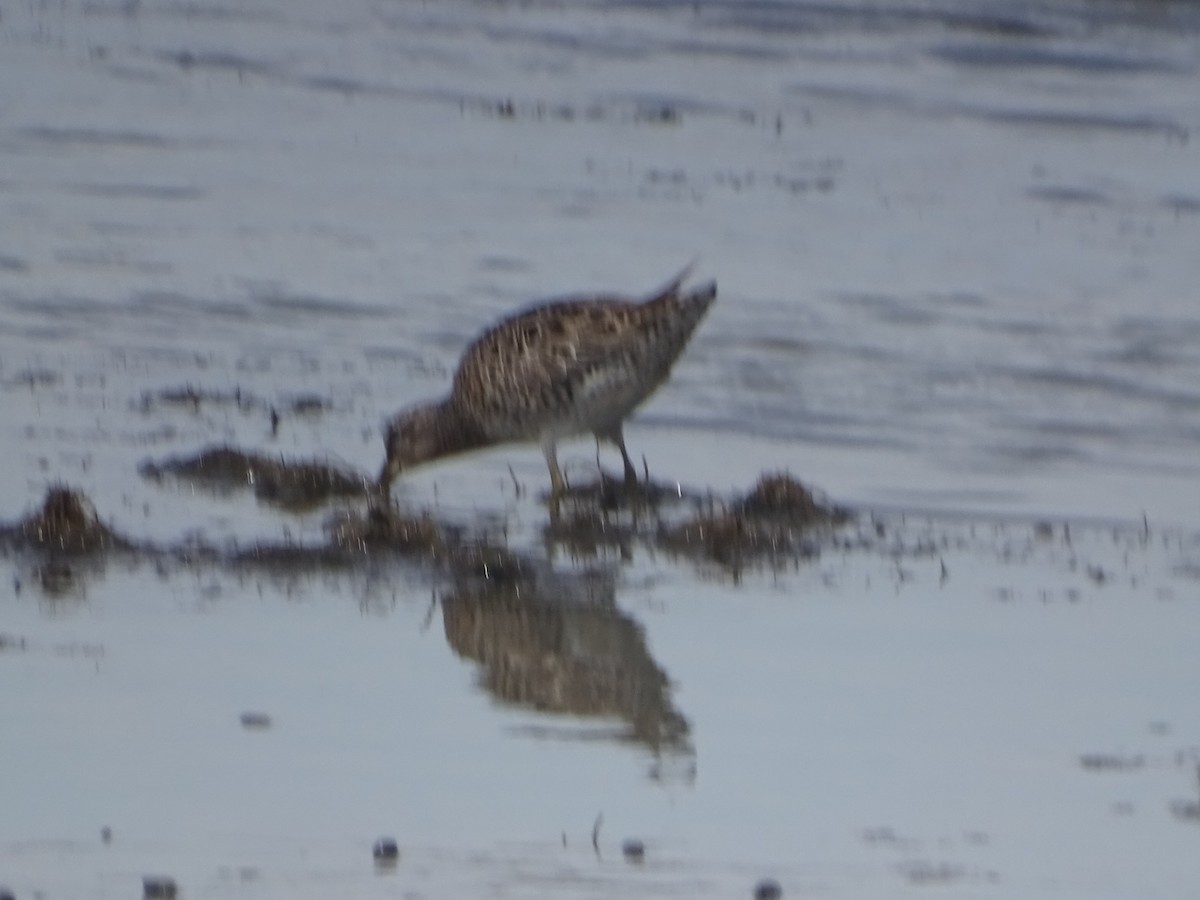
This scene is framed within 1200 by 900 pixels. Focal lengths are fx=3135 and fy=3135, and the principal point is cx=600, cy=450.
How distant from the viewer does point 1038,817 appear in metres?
6.54

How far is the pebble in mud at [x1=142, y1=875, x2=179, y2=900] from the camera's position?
225 inches

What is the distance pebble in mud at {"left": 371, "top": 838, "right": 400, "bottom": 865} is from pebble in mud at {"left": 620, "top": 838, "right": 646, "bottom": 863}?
449 millimetres

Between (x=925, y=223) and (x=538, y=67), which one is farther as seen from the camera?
(x=538, y=67)

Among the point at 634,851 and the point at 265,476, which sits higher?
the point at 265,476

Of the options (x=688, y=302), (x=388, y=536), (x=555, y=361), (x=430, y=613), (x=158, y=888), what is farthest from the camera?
(x=688, y=302)

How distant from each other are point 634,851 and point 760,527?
3021 millimetres

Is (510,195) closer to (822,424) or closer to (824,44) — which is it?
(822,424)

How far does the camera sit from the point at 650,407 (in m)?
11.3

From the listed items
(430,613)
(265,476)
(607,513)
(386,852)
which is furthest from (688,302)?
(386,852)

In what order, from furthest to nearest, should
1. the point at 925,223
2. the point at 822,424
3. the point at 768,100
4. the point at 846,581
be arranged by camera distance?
the point at 768,100 → the point at 925,223 → the point at 822,424 → the point at 846,581

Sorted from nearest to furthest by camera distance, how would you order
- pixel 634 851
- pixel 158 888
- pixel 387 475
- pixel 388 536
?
pixel 158 888 < pixel 634 851 < pixel 388 536 < pixel 387 475

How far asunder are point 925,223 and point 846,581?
721cm

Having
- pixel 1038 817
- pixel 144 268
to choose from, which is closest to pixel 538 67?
pixel 144 268

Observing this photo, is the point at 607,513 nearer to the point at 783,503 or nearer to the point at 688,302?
the point at 783,503
